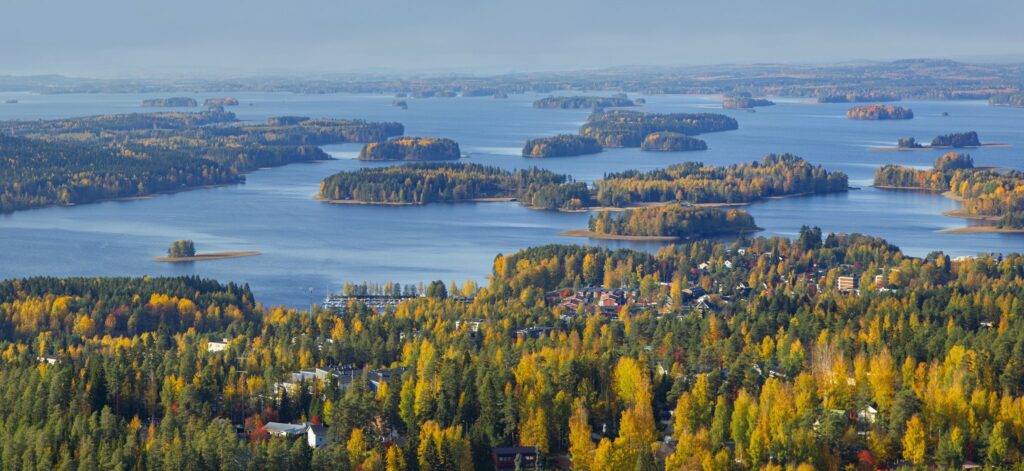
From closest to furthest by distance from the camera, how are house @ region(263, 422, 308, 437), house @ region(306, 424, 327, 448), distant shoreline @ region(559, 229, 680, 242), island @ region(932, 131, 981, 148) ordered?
house @ region(306, 424, 327, 448), house @ region(263, 422, 308, 437), distant shoreline @ region(559, 229, 680, 242), island @ region(932, 131, 981, 148)

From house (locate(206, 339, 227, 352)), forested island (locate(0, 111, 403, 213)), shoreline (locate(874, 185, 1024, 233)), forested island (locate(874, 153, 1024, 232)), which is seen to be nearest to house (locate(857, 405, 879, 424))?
house (locate(206, 339, 227, 352))

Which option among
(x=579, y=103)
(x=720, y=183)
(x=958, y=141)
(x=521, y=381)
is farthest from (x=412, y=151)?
(x=521, y=381)

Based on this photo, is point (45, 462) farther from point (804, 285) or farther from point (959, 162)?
point (959, 162)

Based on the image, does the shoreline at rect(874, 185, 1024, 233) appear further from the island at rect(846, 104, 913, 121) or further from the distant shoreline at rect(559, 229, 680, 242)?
the island at rect(846, 104, 913, 121)

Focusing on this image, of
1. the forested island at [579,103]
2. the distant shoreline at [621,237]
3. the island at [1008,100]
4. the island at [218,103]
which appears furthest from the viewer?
the island at [1008,100]

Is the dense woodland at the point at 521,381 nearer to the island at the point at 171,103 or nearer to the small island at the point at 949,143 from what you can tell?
the small island at the point at 949,143

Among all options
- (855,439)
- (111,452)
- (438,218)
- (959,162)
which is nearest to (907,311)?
(855,439)

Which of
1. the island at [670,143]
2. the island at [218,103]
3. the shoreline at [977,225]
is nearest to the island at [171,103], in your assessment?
the island at [218,103]
